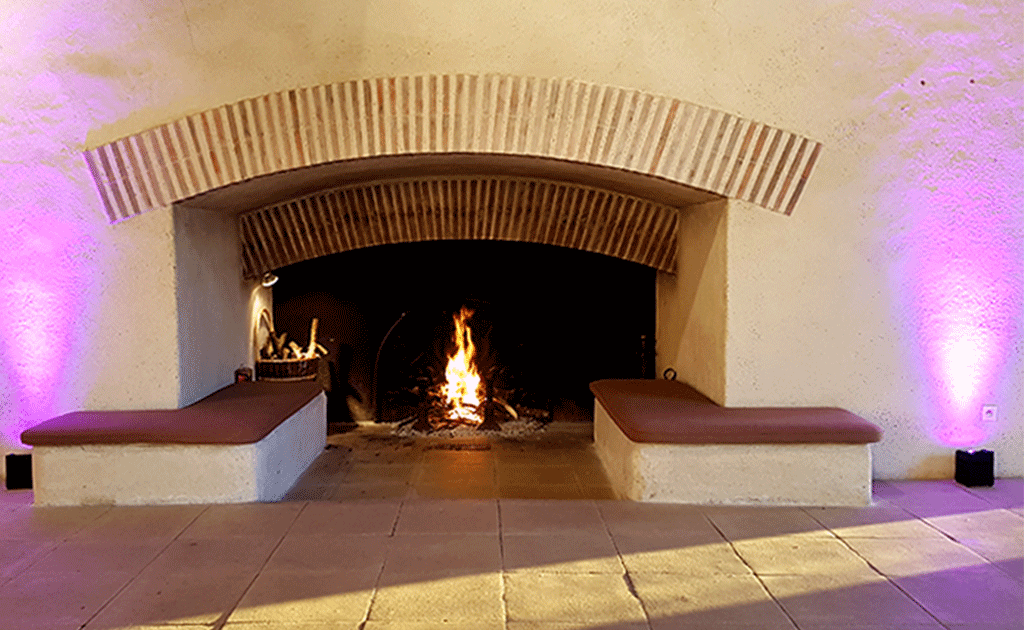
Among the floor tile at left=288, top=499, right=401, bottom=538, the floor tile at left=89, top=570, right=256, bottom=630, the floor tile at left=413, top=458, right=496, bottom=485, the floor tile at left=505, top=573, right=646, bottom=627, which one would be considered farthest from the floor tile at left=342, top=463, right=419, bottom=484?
the floor tile at left=505, top=573, right=646, bottom=627

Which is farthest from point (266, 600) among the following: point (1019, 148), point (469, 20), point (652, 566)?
point (1019, 148)

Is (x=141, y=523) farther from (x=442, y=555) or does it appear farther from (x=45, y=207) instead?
(x=45, y=207)

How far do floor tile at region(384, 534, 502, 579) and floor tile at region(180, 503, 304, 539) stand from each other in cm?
60

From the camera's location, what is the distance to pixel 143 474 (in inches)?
169

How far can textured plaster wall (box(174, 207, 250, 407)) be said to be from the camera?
15.6ft

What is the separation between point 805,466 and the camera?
4.32m

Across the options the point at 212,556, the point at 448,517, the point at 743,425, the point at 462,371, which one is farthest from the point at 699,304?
the point at 212,556

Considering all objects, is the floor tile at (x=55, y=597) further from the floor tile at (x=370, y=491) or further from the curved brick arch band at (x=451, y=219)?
the curved brick arch band at (x=451, y=219)

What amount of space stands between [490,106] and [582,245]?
1.94 metres

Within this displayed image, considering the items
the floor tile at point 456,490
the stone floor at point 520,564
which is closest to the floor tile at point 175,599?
the stone floor at point 520,564

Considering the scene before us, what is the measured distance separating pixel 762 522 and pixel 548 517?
989mm

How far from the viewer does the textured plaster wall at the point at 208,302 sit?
4.75 meters

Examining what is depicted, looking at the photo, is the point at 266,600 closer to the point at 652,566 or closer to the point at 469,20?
the point at 652,566

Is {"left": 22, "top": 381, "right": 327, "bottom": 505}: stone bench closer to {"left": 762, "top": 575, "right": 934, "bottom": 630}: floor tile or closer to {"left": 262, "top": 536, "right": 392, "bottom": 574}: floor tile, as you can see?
{"left": 262, "top": 536, "right": 392, "bottom": 574}: floor tile
